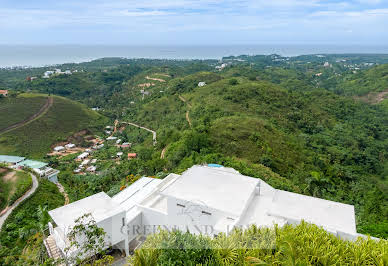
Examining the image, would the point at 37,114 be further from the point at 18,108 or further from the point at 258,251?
the point at 258,251

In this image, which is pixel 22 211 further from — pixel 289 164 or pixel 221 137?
pixel 289 164

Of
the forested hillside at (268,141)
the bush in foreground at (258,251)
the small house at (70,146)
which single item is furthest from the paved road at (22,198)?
the small house at (70,146)

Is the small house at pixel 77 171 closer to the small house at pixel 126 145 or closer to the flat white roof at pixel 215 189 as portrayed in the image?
the small house at pixel 126 145

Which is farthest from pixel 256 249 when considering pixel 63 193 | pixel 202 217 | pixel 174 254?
pixel 63 193

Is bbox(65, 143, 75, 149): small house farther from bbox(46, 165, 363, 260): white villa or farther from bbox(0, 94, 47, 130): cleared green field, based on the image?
bbox(46, 165, 363, 260): white villa

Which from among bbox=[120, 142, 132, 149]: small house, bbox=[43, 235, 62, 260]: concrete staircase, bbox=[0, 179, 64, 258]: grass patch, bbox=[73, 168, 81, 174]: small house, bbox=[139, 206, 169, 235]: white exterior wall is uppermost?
bbox=[139, 206, 169, 235]: white exterior wall

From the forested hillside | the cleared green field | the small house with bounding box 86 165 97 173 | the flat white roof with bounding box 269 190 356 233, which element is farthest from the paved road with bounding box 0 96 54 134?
the flat white roof with bounding box 269 190 356 233

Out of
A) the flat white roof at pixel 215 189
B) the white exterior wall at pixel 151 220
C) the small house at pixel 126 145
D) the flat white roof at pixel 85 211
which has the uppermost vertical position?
the flat white roof at pixel 215 189

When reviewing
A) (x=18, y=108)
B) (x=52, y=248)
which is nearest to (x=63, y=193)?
(x=52, y=248)
